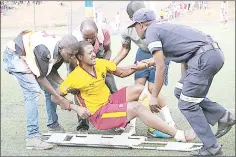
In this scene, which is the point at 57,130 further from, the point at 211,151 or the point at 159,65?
the point at 211,151

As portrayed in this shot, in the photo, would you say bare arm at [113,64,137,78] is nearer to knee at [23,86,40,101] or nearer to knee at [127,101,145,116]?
knee at [127,101,145,116]

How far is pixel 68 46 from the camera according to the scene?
5.37 meters

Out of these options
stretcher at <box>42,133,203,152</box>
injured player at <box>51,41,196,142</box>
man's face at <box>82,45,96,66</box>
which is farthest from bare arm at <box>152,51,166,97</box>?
man's face at <box>82,45,96,66</box>

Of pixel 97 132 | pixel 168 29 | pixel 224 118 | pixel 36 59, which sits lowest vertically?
pixel 97 132

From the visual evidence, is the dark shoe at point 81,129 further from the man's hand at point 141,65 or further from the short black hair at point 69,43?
the short black hair at point 69,43

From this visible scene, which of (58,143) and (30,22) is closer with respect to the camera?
(58,143)

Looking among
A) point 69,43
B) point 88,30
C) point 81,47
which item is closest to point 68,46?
point 69,43

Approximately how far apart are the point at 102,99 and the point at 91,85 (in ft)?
0.72

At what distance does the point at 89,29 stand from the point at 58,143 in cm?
133

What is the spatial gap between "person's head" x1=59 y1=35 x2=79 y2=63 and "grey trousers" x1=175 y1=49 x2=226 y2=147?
124 centimetres

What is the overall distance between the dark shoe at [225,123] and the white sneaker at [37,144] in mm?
1822

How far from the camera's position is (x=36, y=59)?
5.39 metres

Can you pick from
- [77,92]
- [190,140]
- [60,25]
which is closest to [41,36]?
[77,92]

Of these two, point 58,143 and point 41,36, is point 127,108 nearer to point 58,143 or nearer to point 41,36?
point 58,143
